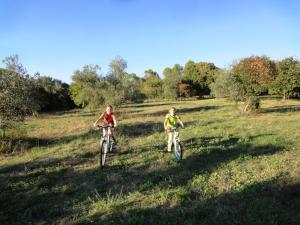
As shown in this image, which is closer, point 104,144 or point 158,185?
point 158,185

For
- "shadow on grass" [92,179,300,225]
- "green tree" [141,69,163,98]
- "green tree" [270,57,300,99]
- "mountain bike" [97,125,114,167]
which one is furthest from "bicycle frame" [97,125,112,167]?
"green tree" [141,69,163,98]

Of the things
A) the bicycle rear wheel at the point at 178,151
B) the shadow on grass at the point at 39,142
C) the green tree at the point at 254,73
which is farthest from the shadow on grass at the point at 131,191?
the green tree at the point at 254,73

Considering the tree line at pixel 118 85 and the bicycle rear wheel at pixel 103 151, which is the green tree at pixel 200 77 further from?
the bicycle rear wheel at pixel 103 151

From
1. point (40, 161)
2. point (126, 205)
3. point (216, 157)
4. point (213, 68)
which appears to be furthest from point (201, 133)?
point (213, 68)

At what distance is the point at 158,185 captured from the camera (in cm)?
1141

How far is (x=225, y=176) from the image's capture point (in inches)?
474

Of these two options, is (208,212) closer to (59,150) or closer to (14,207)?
(14,207)

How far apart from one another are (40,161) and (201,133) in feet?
34.9

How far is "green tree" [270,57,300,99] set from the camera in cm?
5391

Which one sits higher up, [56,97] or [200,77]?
[200,77]

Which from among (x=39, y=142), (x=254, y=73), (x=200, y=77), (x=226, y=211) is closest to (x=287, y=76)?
(x=254, y=73)

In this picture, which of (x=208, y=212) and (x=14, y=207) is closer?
(x=208, y=212)

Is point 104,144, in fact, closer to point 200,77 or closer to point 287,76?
point 287,76

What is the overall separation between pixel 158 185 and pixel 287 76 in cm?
4754
